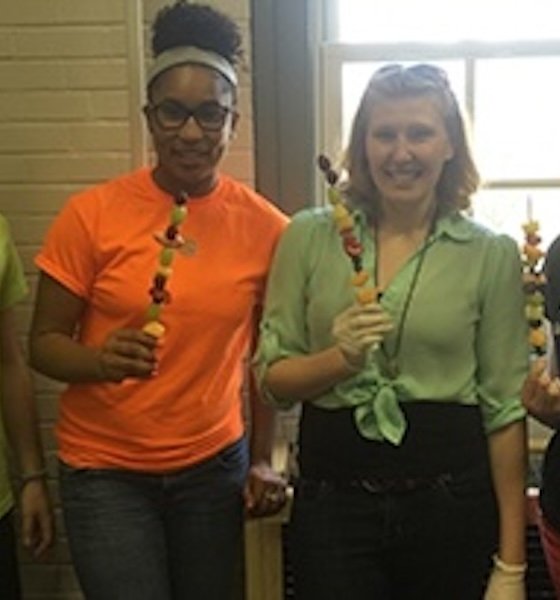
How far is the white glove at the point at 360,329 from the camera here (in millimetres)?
1517

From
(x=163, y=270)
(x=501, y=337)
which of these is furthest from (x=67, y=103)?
(x=501, y=337)

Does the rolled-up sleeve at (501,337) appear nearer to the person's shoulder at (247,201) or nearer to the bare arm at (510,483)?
the bare arm at (510,483)

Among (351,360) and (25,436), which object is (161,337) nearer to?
(351,360)

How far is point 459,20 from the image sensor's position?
2.38 meters

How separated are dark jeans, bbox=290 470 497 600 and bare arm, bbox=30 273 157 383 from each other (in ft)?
1.36

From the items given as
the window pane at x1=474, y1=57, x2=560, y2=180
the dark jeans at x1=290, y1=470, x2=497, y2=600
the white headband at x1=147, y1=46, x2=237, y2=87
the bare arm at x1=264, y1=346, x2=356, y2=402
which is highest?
the white headband at x1=147, y1=46, x2=237, y2=87

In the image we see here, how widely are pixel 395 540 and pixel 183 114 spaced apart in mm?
816

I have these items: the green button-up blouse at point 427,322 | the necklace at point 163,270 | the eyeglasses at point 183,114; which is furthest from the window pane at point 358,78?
the necklace at point 163,270

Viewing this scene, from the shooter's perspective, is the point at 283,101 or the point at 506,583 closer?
the point at 506,583

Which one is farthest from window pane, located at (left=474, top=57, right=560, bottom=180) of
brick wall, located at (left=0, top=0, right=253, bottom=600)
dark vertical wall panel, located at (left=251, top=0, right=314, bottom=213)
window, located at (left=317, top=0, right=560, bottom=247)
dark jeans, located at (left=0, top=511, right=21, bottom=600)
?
dark jeans, located at (left=0, top=511, right=21, bottom=600)

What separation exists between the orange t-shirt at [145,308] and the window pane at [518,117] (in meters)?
0.84

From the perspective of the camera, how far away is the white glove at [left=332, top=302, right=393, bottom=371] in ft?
4.98

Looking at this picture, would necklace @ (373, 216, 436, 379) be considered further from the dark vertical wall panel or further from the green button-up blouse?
the dark vertical wall panel

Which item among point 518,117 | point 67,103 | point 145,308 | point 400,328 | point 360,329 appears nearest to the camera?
point 360,329
